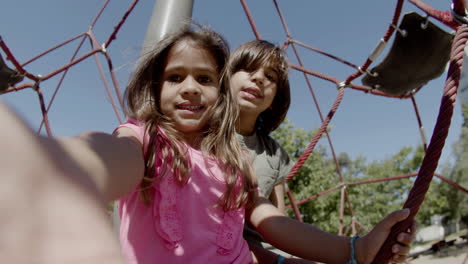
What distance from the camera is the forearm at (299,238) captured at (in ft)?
1.64

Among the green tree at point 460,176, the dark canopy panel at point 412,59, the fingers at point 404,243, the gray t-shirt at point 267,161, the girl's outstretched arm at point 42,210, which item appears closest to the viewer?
the girl's outstretched arm at point 42,210

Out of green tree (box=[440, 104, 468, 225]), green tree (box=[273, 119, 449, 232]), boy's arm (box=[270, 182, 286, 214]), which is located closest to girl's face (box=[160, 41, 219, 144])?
boy's arm (box=[270, 182, 286, 214])

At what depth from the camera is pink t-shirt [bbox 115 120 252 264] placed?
1.54 ft

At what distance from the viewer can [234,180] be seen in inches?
21.9

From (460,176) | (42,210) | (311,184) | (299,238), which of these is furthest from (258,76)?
(460,176)

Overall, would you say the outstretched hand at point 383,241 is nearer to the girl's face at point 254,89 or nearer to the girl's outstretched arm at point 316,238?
the girl's outstretched arm at point 316,238

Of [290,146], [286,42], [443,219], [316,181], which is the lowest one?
[443,219]

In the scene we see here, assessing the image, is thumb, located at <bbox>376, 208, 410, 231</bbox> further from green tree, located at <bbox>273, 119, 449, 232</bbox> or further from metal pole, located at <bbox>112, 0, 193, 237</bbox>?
green tree, located at <bbox>273, 119, 449, 232</bbox>

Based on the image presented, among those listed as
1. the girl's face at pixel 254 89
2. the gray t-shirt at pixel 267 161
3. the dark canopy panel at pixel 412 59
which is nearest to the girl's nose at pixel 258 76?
the girl's face at pixel 254 89

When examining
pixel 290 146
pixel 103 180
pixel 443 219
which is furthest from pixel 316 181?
pixel 443 219

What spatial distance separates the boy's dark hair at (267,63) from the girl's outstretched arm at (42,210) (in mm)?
693

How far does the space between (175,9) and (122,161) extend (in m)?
0.70

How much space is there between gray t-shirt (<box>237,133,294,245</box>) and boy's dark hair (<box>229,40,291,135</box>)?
0.06 meters

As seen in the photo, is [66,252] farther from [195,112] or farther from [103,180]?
[195,112]
